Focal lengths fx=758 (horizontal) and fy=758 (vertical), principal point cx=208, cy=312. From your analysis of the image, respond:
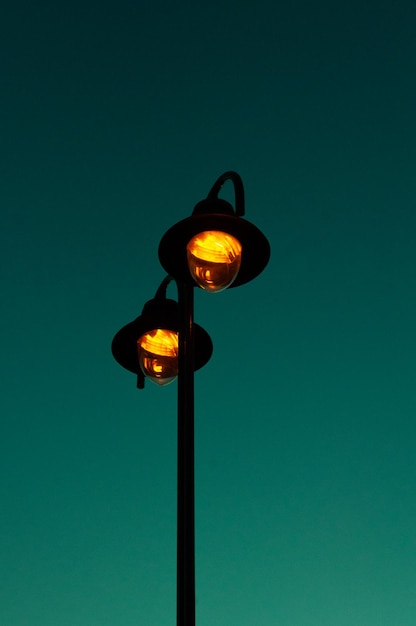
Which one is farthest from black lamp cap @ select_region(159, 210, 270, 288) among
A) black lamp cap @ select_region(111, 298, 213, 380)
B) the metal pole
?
black lamp cap @ select_region(111, 298, 213, 380)

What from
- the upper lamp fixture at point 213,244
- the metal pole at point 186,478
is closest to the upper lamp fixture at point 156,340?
the metal pole at point 186,478

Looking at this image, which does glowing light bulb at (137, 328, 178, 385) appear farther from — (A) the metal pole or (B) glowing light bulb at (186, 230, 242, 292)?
(B) glowing light bulb at (186, 230, 242, 292)

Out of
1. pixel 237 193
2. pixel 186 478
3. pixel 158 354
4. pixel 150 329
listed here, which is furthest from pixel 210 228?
pixel 186 478

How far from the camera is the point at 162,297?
6.13 m

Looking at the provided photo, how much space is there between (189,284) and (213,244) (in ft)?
1.27

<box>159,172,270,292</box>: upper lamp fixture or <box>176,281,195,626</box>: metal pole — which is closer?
<box>176,281,195,626</box>: metal pole

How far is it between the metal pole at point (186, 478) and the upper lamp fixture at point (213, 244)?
31cm

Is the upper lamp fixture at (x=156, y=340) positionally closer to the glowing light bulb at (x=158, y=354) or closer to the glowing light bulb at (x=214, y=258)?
the glowing light bulb at (x=158, y=354)

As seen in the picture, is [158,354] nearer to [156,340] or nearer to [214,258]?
[156,340]

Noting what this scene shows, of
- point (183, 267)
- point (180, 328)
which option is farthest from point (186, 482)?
point (183, 267)

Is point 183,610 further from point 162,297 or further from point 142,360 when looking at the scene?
point 162,297

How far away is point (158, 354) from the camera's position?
19.7ft

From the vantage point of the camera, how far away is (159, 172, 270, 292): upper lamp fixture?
208 inches

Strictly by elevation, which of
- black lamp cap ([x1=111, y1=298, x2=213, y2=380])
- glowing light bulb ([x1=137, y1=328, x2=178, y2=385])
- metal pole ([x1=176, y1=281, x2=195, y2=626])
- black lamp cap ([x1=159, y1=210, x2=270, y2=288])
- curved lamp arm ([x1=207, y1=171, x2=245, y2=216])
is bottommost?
metal pole ([x1=176, y1=281, x2=195, y2=626])
